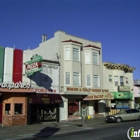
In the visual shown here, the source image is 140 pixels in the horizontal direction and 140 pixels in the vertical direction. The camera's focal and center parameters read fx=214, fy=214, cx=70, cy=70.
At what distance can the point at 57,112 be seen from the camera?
2441 centimetres

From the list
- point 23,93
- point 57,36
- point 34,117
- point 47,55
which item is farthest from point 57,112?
point 57,36

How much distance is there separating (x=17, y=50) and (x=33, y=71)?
325 centimetres

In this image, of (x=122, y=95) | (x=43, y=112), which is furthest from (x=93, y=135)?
(x=122, y=95)

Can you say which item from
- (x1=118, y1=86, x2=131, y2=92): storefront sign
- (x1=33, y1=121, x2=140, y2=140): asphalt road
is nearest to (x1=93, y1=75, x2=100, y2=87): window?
(x1=118, y1=86, x2=131, y2=92): storefront sign

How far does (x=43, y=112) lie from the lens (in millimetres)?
23359

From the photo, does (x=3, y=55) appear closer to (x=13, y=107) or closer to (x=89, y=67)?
(x=13, y=107)

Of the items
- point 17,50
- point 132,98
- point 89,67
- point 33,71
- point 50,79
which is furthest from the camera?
point 132,98

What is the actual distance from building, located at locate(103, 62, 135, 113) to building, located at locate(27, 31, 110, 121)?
1.41m

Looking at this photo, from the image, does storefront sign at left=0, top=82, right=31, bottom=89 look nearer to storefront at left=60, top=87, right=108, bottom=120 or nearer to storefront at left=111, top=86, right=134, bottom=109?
storefront at left=60, top=87, right=108, bottom=120

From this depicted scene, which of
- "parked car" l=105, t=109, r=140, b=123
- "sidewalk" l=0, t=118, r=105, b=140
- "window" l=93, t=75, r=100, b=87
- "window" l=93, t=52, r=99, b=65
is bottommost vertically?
"sidewalk" l=0, t=118, r=105, b=140

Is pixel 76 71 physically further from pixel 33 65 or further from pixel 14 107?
pixel 14 107

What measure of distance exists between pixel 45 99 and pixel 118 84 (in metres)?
13.2

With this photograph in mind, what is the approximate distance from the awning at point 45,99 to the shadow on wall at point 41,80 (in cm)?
106

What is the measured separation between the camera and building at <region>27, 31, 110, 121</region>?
2561 cm
